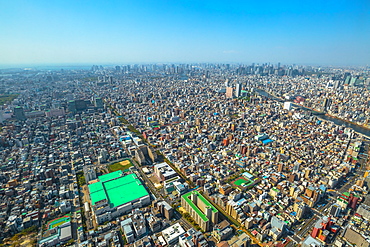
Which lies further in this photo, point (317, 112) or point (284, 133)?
point (317, 112)

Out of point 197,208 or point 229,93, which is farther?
point 229,93

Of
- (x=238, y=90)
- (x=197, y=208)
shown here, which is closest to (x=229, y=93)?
(x=238, y=90)

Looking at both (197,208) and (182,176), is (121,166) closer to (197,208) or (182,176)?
(182,176)

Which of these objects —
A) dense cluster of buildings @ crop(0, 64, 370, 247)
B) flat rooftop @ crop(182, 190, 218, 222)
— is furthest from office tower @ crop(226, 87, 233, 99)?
flat rooftop @ crop(182, 190, 218, 222)

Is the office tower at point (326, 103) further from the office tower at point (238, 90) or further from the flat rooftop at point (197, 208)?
the flat rooftop at point (197, 208)

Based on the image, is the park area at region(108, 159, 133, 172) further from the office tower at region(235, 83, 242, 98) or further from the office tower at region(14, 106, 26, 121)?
the office tower at region(235, 83, 242, 98)

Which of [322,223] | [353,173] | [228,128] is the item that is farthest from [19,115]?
[353,173]

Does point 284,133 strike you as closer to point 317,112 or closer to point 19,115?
point 317,112
